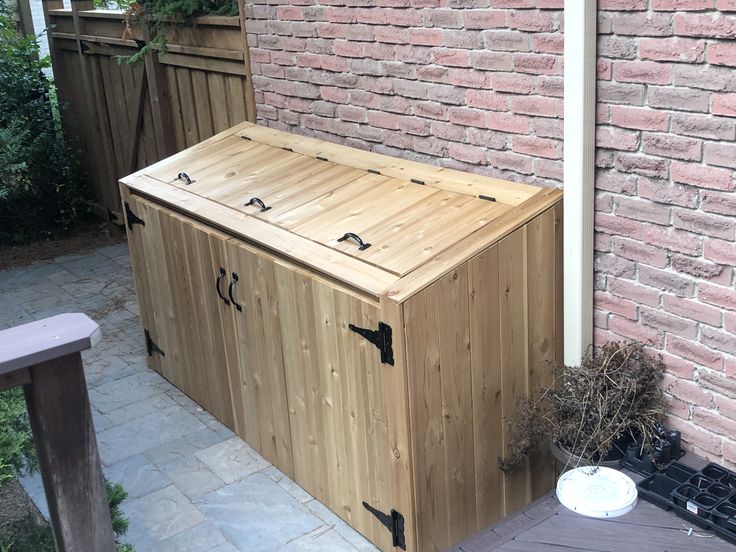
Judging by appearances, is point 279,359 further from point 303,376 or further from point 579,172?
point 579,172

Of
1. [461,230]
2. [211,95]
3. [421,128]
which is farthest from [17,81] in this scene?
[461,230]

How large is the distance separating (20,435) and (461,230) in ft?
5.77

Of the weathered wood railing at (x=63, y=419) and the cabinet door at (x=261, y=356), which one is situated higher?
the weathered wood railing at (x=63, y=419)

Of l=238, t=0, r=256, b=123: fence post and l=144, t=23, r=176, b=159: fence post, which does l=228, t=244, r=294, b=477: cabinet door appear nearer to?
l=238, t=0, r=256, b=123: fence post

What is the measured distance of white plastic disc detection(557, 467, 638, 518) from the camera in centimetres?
313

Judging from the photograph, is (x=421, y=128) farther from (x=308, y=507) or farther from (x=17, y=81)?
(x=17, y=81)

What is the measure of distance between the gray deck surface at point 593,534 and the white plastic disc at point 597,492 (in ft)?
0.09

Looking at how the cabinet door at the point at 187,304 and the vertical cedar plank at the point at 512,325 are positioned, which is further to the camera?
the cabinet door at the point at 187,304

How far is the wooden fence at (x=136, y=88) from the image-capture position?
18.8ft

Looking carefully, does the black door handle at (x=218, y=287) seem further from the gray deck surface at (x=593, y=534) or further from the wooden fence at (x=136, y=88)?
the gray deck surface at (x=593, y=534)

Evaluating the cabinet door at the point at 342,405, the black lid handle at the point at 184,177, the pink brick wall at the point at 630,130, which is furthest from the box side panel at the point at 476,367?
the black lid handle at the point at 184,177

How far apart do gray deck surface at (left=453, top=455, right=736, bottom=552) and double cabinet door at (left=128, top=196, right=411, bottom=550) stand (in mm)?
431

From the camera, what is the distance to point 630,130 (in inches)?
128

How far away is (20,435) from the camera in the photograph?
2.59 metres
